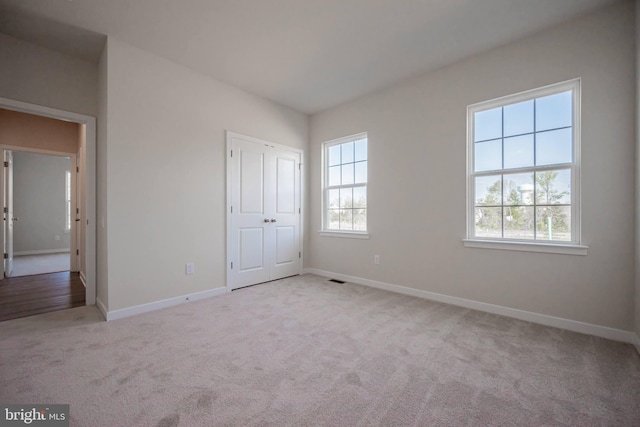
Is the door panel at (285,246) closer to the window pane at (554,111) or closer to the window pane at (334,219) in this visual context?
the window pane at (334,219)

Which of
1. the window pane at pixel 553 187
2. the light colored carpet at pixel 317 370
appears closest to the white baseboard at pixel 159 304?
the light colored carpet at pixel 317 370

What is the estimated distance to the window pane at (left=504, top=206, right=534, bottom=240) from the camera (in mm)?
2744

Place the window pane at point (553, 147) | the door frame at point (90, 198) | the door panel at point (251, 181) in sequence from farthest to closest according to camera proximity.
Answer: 1. the door panel at point (251, 181)
2. the door frame at point (90, 198)
3. the window pane at point (553, 147)

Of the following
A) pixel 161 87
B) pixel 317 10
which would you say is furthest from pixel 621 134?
pixel 161 87

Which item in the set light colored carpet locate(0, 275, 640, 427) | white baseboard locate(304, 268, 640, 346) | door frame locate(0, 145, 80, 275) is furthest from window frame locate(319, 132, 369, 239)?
door frame locate(0, 145, 80, 275)

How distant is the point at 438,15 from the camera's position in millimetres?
2408

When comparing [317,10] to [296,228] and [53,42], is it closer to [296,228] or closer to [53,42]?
[53,42]

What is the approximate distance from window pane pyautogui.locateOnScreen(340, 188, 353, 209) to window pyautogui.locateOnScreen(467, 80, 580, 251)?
1.74 m

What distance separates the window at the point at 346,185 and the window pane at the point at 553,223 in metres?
2.07

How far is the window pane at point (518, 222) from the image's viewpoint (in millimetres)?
2744

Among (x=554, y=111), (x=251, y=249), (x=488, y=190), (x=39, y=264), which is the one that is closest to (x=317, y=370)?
(x=251, y=249)

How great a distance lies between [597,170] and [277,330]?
10.2ft

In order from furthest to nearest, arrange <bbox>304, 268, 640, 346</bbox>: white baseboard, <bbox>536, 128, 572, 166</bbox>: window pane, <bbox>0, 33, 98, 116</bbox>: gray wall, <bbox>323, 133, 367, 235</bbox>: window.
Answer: <bbox>323, 133, 367, 235</bbox>: window → <bbox>0, 33, 98, 116</bbox>: gray wall → <bbox>536, 128, 572, 166</bbox>: window pane → <bbox>304, 268, 640, 346</bbox>: white baseboard

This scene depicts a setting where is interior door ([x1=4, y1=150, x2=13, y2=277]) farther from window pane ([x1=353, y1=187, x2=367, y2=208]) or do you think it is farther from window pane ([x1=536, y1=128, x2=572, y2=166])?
window pane ([x1=536, y1=128, x2=572, y2=166])
